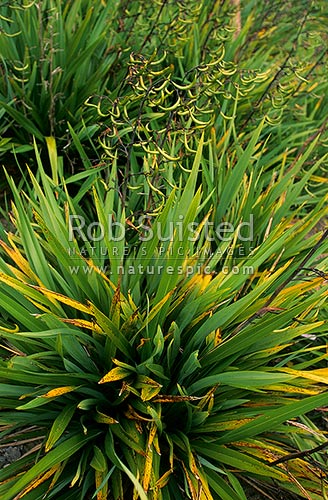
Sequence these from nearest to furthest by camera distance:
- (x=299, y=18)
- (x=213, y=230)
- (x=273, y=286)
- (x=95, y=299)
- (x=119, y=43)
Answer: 1. (x=95, y=299)
2. (x=273, y=286)
3. (x=213, y=230)
4. (x=119, y=43)
5. (x=299, y=18)

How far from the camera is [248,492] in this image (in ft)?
6.25

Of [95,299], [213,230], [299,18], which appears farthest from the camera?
[299,18]

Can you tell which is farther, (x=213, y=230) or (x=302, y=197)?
(x=302, y=197)

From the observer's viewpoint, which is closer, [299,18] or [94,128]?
[94,128]

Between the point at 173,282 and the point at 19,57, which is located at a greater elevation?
Result: the point at 19,57

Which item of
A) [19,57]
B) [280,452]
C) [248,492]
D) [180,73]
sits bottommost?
[248,492]

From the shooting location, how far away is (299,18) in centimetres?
383

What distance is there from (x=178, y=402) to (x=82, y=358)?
330 mm

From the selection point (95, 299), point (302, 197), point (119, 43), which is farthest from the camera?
point (119, 43)

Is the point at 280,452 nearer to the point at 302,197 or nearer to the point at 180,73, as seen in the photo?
the point at 302,197

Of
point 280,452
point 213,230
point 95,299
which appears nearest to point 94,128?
point 213,230

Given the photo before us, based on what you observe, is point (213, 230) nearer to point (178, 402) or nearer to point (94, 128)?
point (94, 128)

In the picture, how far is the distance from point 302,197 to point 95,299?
1316 mm

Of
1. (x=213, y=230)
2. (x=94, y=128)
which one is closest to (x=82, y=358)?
(x=213, y=230)
